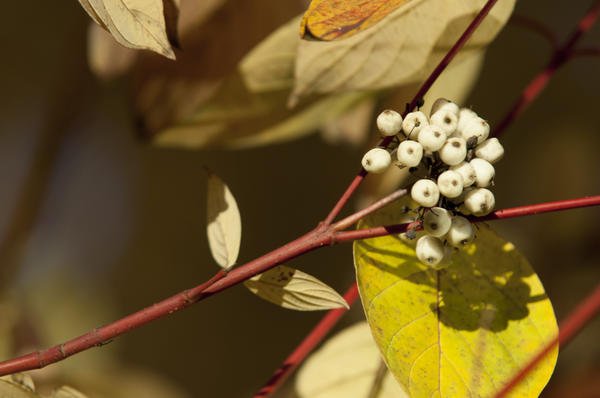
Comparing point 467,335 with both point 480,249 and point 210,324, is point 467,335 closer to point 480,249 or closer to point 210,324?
point 480,249

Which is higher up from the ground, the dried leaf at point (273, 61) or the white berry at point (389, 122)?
the dried leaf at point (273, 61)

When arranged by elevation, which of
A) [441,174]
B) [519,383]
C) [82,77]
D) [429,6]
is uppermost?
[82,77]

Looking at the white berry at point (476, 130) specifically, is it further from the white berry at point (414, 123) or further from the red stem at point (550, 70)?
the red stem at point (550, 70)

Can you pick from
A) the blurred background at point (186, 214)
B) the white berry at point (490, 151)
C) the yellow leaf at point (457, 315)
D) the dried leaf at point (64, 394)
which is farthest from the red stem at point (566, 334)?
the blurred background at point (186, 214)

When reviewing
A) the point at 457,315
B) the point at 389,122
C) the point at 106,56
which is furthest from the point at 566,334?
the point at 106,56

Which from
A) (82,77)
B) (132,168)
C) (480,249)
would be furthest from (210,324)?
(480,249)

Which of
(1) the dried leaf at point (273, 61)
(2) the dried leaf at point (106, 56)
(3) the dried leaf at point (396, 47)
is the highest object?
(2) the dried leaf at point (106, 56)

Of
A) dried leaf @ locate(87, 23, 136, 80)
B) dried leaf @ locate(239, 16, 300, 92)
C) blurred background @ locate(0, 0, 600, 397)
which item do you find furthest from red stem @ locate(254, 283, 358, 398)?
blurred background @ locate(0, 0, 600, 397)

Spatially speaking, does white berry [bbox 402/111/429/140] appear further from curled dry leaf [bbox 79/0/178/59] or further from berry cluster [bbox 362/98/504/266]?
curled dry leaf [bbox 79/0/178/59]
